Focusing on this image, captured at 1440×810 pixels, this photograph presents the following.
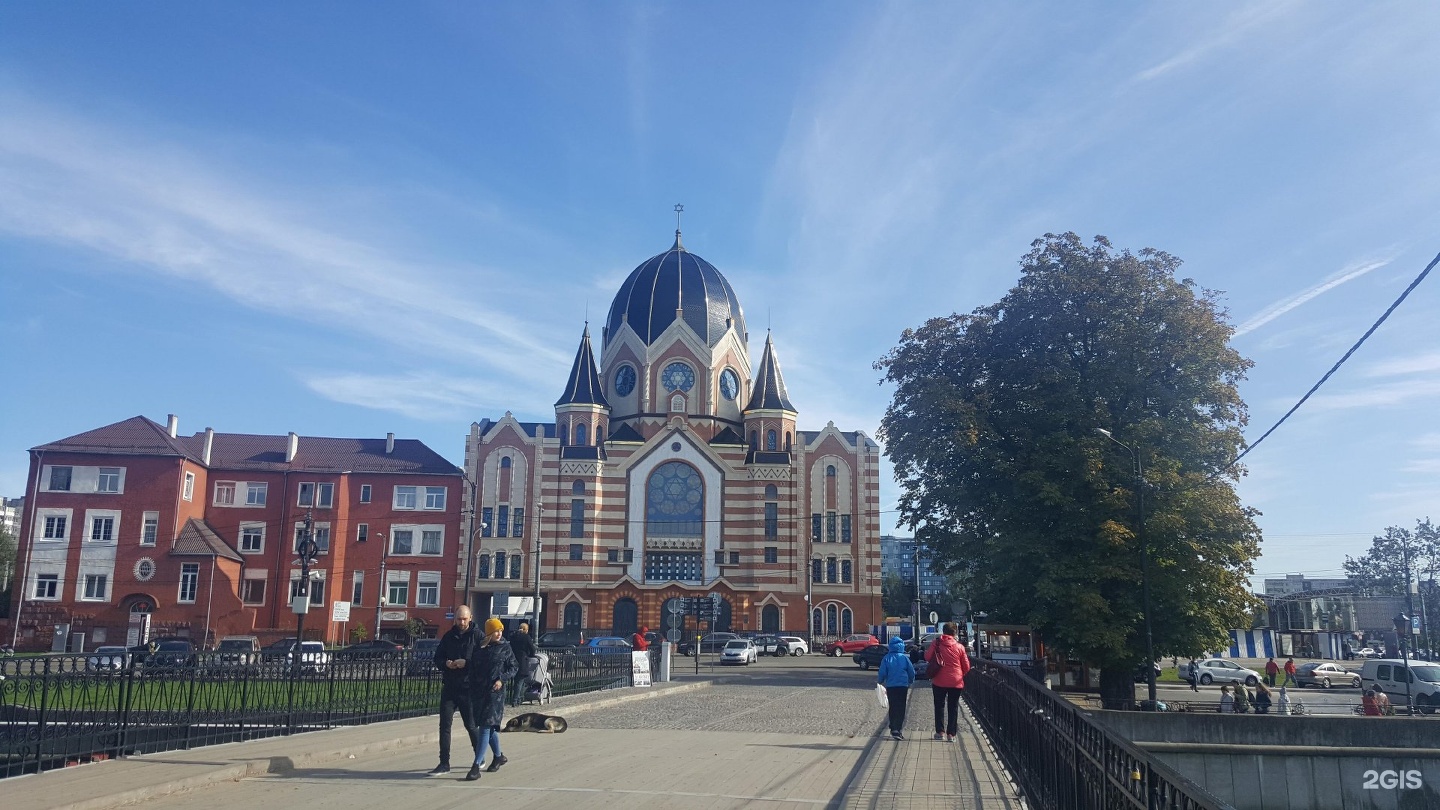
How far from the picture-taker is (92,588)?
2117 inches

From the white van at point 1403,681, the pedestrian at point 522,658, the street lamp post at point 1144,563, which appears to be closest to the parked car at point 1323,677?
the white van at point 1403,681

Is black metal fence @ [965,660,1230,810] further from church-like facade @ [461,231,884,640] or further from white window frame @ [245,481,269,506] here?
white window frame @ [245,481,269,506]

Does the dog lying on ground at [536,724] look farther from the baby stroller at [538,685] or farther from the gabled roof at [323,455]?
the gabled roof at [323,455]

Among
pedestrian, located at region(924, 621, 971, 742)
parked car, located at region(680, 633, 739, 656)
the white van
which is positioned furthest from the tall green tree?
parked car, located at region(680, 633, 739, 656)

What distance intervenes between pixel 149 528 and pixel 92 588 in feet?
13.3

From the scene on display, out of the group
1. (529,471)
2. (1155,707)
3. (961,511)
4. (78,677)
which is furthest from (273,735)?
(529,471)

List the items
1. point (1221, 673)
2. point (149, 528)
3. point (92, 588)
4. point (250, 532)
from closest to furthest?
point (1221, 673), point (92, 588), point (149, 528), point (250, 532)

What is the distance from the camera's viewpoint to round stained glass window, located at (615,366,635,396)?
243 ft

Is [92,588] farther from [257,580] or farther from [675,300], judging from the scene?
[675,300]

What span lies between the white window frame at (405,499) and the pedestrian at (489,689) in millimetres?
53956

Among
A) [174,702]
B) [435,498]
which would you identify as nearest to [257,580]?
[435,498]

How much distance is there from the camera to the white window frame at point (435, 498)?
6228 cm

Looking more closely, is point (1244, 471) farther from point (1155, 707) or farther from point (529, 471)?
point (529, 471)

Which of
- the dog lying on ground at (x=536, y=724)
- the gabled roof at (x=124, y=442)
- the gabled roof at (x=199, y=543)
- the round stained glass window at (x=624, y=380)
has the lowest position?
the dog lying on ground at (x=536, y=724)
